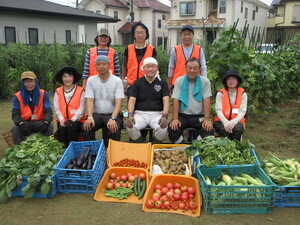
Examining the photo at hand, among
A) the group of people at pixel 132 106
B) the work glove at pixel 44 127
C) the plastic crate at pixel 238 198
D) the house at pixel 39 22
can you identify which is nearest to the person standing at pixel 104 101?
the group of people at pixel 132 106

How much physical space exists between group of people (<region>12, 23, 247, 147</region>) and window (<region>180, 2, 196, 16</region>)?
25.9 metres

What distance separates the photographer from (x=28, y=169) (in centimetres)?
333

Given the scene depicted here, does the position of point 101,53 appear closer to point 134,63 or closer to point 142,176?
point 134,63

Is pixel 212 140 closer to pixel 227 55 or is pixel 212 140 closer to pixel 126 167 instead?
pixel 126 167

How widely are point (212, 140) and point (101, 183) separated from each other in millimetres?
1509

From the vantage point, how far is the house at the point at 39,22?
16.0 m

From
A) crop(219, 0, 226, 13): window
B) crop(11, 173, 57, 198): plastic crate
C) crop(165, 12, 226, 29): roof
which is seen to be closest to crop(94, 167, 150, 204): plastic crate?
crop(11, 173, 57, 198): plastic crate

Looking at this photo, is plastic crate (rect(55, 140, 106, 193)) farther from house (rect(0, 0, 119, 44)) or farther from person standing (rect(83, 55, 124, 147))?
house (rect(0, 0, 119, 44))

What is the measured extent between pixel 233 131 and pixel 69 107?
2.48m

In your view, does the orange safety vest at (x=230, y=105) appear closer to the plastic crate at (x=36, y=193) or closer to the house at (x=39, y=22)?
the plastic crate at (x=36, y=193)

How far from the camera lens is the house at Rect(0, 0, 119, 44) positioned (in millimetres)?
15992

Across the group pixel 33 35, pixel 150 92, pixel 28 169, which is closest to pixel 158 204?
pixel 28 169

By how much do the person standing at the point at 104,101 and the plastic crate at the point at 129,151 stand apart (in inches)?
12.4

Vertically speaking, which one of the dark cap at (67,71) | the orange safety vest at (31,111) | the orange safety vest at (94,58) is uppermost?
the orange safety vest at (94,58)
